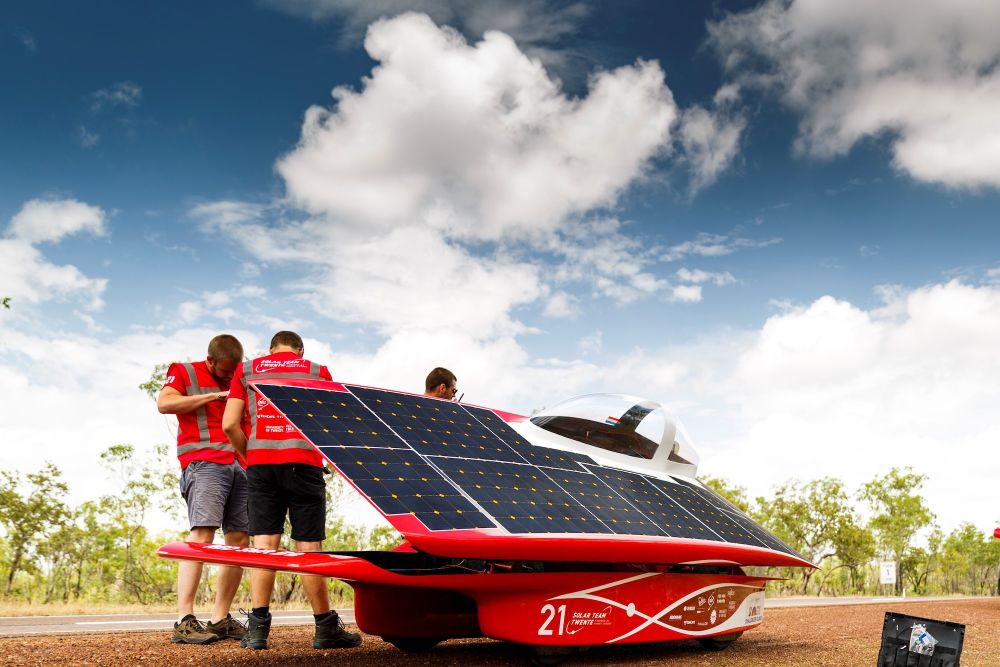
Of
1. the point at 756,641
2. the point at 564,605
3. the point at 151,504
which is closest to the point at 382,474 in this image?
the point at 564,605

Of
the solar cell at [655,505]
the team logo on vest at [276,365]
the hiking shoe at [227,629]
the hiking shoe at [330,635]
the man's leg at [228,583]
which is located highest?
the team logo on vest at [276,365]

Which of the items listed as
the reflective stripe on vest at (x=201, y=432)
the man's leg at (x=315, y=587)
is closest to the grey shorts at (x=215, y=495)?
the reflective stripe on vest at (x=201, y=432)

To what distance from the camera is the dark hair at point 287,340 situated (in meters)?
6.85

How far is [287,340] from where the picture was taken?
6867mm

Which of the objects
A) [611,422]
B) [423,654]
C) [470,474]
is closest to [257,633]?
[423,654]

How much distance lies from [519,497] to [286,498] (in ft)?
6.49

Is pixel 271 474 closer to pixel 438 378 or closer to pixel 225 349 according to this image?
pixel 225 349

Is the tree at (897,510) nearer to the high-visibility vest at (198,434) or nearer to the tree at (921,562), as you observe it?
the tree at (921,562)

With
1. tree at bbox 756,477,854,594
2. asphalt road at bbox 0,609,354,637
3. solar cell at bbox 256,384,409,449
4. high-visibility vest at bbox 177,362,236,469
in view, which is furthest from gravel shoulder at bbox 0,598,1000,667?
tree at bbox 756,477,854,594

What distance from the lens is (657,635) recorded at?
6984 millimetres

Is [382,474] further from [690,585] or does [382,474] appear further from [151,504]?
[151,504]

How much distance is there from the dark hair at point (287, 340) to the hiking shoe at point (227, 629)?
2775mm

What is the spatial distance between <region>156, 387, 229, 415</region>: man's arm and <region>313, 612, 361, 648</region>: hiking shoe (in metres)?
2.28

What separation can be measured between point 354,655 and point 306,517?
4.56ft
